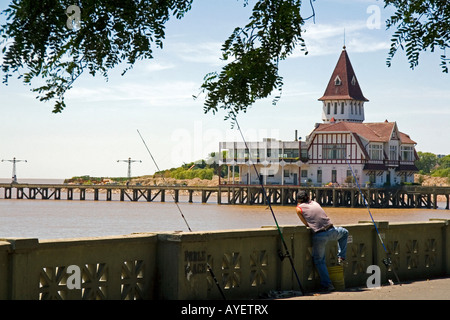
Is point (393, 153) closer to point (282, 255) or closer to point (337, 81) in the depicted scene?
point (337, 81)

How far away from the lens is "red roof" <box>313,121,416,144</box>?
8040cm

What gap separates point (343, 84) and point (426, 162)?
3632 inches

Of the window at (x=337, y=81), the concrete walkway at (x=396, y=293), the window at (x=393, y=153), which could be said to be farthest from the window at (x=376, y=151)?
the concrete walkway at (x=396, y=293)

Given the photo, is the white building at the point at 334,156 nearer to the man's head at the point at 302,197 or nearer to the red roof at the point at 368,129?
the red roof at the point at 368,129

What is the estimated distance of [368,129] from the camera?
8344 cm

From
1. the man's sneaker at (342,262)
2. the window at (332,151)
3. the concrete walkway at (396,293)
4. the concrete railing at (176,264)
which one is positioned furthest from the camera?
the window at (332,151)

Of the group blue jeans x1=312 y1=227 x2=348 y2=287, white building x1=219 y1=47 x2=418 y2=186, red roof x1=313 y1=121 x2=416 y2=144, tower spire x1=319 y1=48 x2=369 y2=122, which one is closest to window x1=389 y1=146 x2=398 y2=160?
white building x1=219 y1=47 x2=418 y2=186

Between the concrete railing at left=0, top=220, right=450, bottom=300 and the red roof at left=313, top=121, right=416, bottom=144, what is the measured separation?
225 feet

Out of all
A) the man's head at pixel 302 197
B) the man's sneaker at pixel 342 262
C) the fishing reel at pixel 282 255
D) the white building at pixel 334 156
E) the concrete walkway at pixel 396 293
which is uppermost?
the white building at pixel 334 156

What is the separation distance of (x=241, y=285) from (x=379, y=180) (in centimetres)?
7317

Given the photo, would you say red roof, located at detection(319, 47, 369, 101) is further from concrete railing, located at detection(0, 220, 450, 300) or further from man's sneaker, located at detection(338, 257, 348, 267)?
man's sneaker, located at detection(338, 257, 348, 267)

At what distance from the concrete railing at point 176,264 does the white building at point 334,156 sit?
67.1 m

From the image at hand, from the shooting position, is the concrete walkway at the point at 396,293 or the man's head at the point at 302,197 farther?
the man's head at the point at 302,197

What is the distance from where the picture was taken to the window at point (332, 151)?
80.8 m
